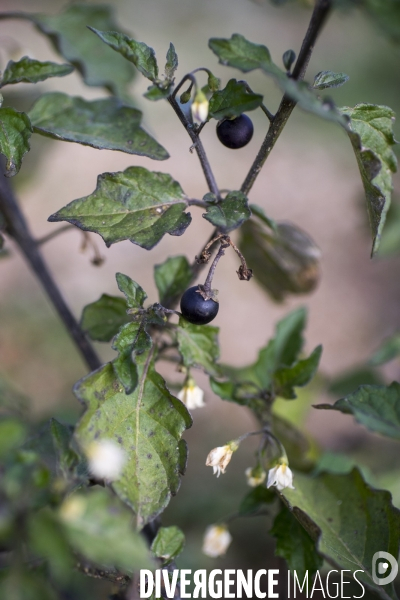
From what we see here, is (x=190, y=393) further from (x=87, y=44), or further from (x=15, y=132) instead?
(x=87, y=44)

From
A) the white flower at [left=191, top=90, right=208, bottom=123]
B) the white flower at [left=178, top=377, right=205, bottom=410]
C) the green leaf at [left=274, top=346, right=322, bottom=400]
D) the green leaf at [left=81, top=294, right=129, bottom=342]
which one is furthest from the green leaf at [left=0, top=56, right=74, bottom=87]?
the green leaf at [left=274, top=346, right=322, bottom=400]

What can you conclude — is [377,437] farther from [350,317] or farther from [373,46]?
[373,46]

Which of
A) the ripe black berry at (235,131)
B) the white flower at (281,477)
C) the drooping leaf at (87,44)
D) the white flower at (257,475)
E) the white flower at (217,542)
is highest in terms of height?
the drooping leaf at (87,44)

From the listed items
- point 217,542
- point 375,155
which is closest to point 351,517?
point 217,542

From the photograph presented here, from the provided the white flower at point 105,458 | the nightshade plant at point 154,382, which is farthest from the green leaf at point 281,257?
the white flower at point 105,458

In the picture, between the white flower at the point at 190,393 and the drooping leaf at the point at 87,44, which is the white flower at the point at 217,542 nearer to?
the white flower at the point at 190,393

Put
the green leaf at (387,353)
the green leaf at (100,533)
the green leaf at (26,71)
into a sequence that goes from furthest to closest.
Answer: the green leaf at (387,353) < the green leaf at (26,71) < the green leaf at (100,533)

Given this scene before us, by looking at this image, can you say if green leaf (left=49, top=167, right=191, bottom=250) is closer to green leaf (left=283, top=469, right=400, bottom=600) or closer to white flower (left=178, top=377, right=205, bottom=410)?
white flower (left=178, top=377, right=205, bottom=410)
